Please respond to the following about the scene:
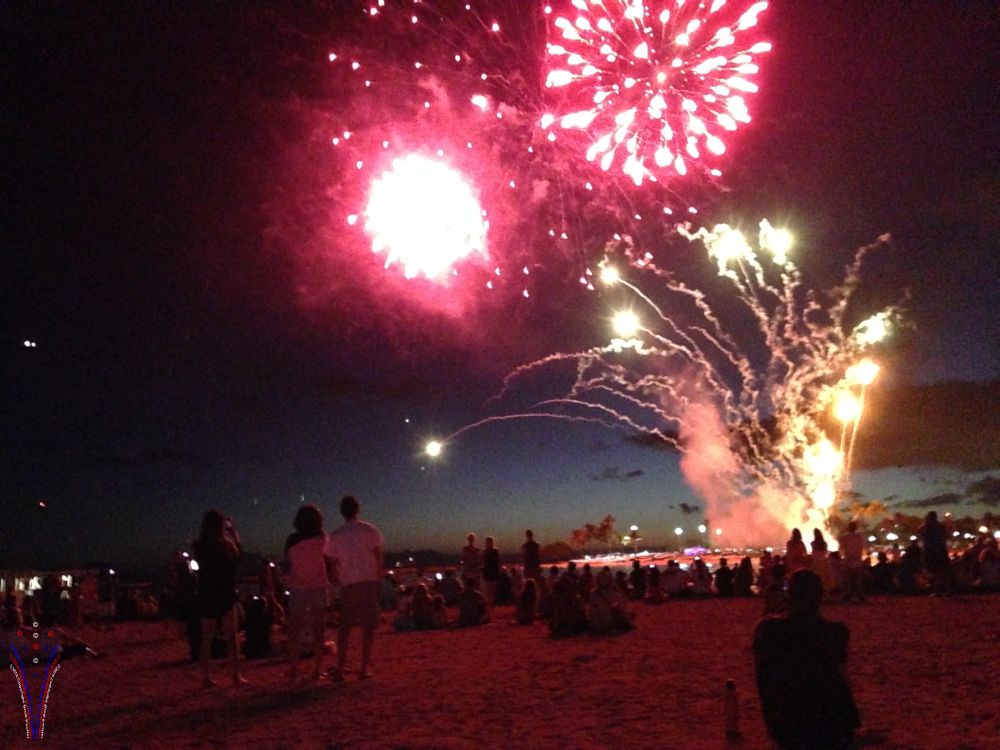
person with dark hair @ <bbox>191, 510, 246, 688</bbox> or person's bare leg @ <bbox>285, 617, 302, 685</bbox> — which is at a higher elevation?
person with dark hair @ <bbox>191, 510, 246, 688</bbox>

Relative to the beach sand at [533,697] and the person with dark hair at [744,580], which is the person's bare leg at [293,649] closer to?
the beach sand at [533,697]

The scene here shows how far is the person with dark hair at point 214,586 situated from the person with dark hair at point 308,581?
0.51 meters

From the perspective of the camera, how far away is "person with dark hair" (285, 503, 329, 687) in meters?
8.30

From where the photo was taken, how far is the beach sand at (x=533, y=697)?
6.00m

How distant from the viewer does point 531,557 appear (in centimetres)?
1616

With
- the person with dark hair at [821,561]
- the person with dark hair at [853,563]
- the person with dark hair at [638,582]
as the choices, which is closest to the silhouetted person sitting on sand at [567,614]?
the person with dark hair at [821,561]

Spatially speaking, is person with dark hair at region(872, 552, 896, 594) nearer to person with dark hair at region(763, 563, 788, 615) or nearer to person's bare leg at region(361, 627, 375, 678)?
person with dark hair at region(763, 563, 788, 615)

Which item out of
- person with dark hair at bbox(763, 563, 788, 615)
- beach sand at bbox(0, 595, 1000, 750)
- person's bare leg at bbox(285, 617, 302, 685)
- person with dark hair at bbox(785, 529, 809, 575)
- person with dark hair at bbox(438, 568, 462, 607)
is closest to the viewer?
beach sand at bbox(0, 595, 1000, 750)

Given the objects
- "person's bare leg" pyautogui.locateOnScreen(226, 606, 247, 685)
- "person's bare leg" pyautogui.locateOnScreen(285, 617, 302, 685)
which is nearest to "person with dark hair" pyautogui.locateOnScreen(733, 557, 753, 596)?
"person's bare leg" pyautogui.locateOnScreen(285, 617, 302, 685)

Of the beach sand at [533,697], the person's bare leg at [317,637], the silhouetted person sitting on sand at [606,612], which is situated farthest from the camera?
the silhouetted person sitting on sand at [606,612]

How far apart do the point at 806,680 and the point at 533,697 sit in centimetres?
423

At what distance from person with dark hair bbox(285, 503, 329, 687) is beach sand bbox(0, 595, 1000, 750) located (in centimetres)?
44

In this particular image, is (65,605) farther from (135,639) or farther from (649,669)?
(649,669)

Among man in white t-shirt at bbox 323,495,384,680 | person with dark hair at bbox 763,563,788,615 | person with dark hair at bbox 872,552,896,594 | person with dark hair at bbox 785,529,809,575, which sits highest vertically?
man in white t-shirt at bbox 323,495,384,680
